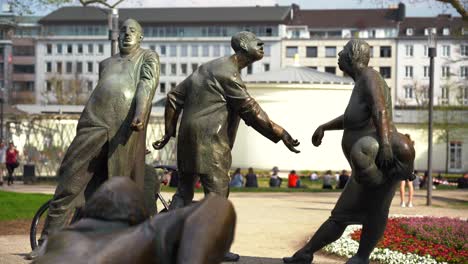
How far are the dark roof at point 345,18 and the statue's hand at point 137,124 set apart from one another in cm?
10966

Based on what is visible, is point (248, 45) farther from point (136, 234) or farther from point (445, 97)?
point (445, 97)

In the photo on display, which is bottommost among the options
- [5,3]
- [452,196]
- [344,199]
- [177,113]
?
[452,196]

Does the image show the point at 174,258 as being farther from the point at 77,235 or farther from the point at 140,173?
the point at 140,173

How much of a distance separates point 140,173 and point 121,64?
37.2 inches

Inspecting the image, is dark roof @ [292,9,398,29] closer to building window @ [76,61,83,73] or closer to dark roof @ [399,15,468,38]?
dark roof @ [399,15,468,38]

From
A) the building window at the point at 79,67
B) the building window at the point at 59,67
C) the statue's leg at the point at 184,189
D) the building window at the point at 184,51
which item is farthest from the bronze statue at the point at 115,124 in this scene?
the building window at the point at 59,67

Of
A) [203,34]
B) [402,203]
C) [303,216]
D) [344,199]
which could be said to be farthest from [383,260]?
[203,34]

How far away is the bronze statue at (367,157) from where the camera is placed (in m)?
7.62

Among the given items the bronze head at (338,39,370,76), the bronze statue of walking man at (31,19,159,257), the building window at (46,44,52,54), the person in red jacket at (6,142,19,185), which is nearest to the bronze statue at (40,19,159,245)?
the bronze statue of walking man at (31,19,159,257)

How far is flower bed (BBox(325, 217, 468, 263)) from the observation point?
477 inches

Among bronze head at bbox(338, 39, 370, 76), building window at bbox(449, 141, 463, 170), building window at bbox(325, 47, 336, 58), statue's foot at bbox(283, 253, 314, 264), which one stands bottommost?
building window at bbox(449, 141, 463, 170)

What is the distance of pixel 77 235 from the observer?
3592 millimetres

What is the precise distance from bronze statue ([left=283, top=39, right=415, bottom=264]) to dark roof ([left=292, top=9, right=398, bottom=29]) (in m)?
109

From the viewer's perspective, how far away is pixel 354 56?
8.21 meters
